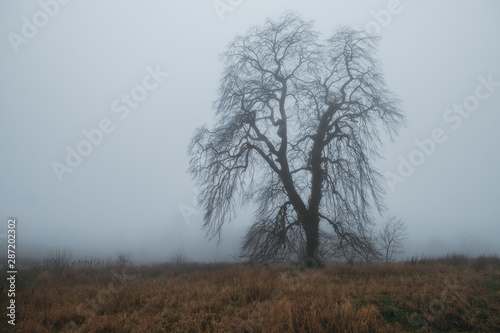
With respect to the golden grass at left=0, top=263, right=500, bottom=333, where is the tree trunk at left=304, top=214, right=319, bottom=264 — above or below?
above

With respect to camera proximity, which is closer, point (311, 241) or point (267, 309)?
point (267, 309)

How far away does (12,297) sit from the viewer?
21.3ft

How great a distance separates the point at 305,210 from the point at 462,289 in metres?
5.95

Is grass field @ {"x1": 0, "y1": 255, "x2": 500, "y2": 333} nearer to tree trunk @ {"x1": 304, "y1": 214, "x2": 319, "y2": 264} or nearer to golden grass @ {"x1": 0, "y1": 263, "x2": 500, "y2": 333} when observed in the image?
golden grass @ {"x1": 0, "y1": 263, "x2": 500, "y2": 333}

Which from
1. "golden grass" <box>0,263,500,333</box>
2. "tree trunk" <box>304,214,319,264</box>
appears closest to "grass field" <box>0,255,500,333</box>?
"golden grass" <box>0,263,500,333</box>

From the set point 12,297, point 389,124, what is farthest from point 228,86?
point 12,297
